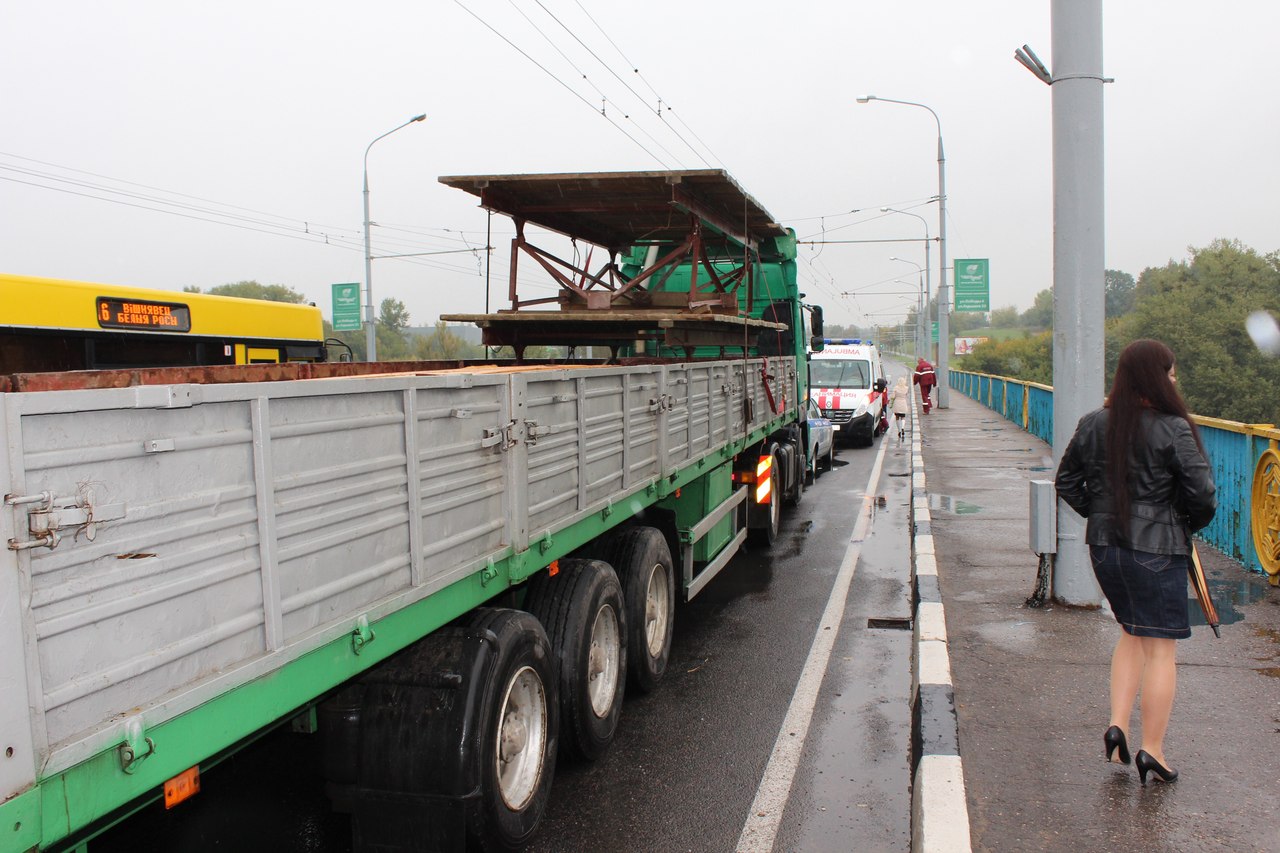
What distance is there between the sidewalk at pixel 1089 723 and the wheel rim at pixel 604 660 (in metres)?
1.72

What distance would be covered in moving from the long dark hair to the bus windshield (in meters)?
17.6

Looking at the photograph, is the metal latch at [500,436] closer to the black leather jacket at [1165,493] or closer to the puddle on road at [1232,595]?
the black leather jacket at [1165,493]

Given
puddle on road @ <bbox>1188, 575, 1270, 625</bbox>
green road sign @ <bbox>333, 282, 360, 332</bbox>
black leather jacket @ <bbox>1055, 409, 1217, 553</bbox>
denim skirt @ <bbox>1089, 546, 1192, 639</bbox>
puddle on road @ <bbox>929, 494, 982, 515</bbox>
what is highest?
green road sign @ <bbox>333, 282, 360, 332</bbox>

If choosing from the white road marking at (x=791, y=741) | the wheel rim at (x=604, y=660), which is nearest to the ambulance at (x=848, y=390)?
the white road marking at (x=791, y=741)

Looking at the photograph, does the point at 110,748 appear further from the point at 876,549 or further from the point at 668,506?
the point at 876,549

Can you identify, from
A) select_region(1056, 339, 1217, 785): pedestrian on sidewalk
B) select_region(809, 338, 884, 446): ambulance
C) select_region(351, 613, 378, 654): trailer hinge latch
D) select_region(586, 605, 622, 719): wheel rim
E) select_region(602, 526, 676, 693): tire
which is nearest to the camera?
select_region(351, 613, 378, 654): trailer hinge latch

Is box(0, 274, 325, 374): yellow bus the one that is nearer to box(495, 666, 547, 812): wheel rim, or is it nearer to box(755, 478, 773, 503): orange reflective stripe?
box(495, 666, 547, 812): wheel rim

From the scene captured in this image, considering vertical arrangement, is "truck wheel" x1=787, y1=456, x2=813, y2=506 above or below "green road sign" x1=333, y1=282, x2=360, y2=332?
below

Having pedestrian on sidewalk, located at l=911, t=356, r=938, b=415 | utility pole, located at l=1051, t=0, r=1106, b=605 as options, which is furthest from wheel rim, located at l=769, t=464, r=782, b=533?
pedestrian on sidewalk, located at l=911, t=356, r=938, b=415

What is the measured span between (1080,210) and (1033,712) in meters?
3.53

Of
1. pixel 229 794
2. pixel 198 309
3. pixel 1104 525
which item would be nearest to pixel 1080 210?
pixel 1104 525

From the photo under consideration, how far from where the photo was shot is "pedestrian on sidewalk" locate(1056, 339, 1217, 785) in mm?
4113

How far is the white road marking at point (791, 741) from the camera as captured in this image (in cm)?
410

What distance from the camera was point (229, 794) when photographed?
14.8ft
